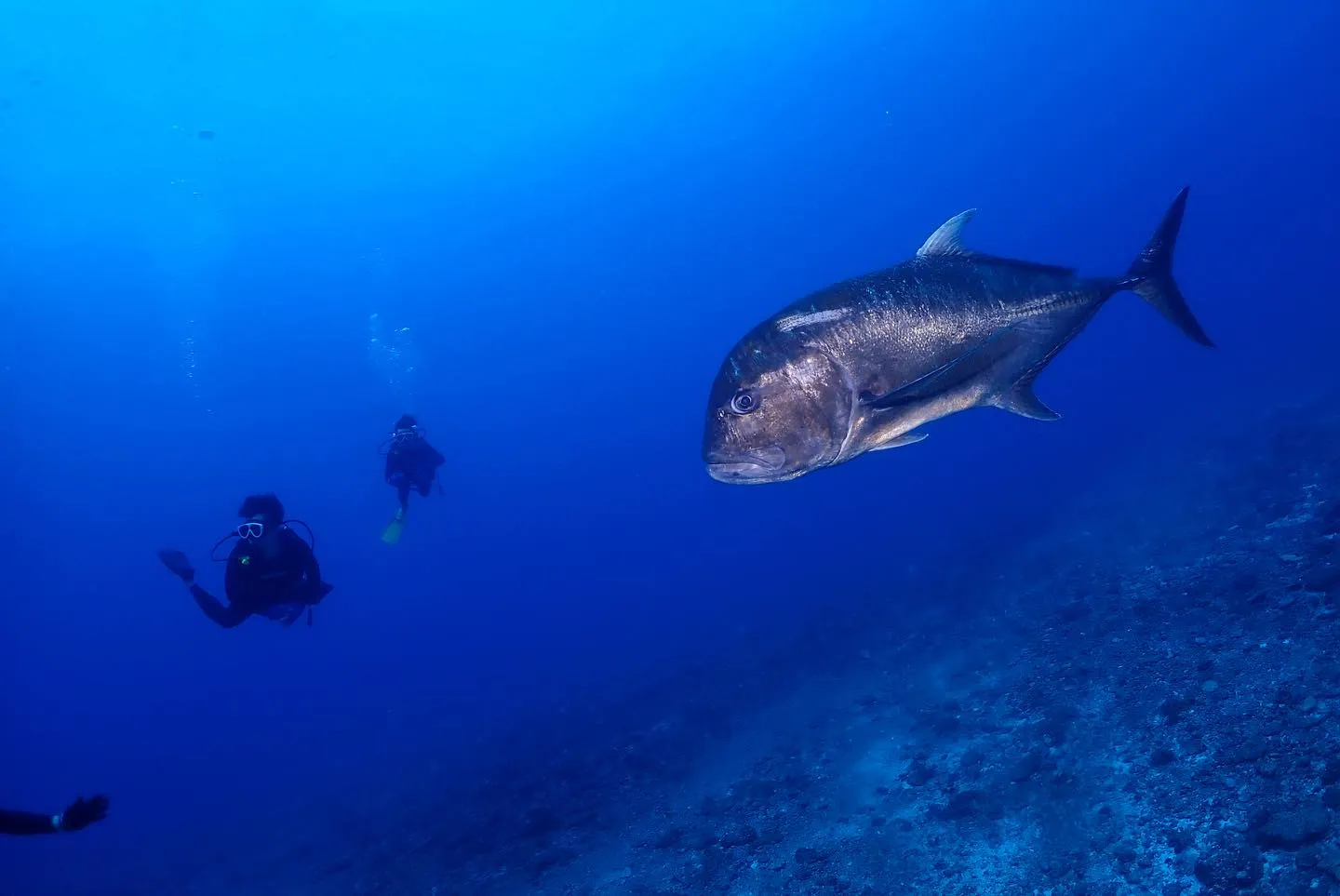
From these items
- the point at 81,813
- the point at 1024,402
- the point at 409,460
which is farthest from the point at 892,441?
the point at 409,460

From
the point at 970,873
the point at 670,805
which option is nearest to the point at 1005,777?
the point at 970,873

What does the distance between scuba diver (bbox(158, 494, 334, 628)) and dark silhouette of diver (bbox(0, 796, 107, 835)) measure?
10.5 feet

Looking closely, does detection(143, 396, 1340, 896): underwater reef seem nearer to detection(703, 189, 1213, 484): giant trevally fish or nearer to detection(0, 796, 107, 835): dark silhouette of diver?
detection(703, 189, 1213, 484): giant trevally fish

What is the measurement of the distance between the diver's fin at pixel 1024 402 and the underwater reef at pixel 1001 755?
4.35 m

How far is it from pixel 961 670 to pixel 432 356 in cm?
16753

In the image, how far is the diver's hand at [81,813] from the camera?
537cm

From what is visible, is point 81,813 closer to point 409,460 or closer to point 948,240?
point 948,240

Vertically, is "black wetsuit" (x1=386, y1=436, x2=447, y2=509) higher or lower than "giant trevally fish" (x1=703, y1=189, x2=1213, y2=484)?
higher

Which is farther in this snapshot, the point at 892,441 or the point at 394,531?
the point at 394,531

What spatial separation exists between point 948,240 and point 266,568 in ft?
28.2

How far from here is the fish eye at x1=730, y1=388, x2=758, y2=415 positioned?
10.3ft

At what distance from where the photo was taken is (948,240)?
366 cm

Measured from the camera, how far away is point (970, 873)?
675 cm

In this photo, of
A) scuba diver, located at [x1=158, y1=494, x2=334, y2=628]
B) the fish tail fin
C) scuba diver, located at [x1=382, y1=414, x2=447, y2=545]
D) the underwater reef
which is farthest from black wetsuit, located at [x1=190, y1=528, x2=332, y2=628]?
the fish tail fin
